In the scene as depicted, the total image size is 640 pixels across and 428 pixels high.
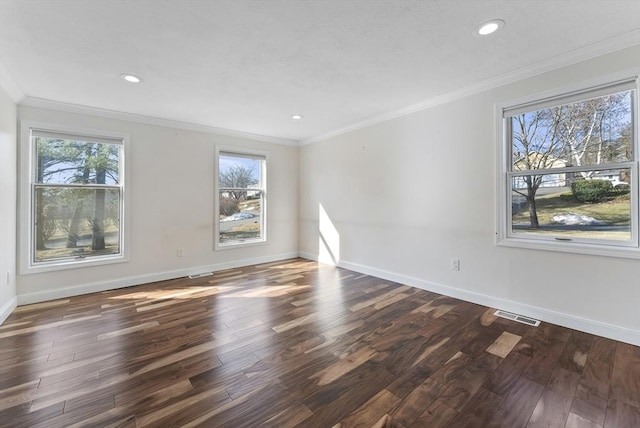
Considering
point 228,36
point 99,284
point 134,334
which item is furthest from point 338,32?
point 99,284

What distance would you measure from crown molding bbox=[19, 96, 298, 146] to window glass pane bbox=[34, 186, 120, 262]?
3.20ft

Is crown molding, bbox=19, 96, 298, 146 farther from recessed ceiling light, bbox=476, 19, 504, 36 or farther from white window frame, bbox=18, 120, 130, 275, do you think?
recessed ceiling light, bbox=476, 19, 504, 36

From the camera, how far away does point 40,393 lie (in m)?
1.72

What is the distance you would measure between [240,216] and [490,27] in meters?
4.30

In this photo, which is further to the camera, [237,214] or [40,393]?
[237,214]

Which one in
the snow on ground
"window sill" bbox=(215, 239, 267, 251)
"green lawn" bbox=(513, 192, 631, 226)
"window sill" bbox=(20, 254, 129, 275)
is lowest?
"window sill" bbox=(20, 254, 129, 275)

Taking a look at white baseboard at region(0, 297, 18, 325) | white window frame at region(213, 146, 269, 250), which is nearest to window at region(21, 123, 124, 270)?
white baseboard at region(0, 297, 18, 325)

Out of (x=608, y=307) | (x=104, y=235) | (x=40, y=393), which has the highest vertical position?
(x=104, y=235)

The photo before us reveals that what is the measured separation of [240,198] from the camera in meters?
5.07

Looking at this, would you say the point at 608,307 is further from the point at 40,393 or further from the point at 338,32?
the point at 40,393

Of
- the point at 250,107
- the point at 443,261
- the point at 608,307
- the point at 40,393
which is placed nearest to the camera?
the point at 40,393

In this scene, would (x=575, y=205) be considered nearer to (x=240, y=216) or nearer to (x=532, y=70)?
(x=532, y=70)

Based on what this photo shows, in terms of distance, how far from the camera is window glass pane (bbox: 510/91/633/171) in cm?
236

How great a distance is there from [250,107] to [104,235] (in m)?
2.64
